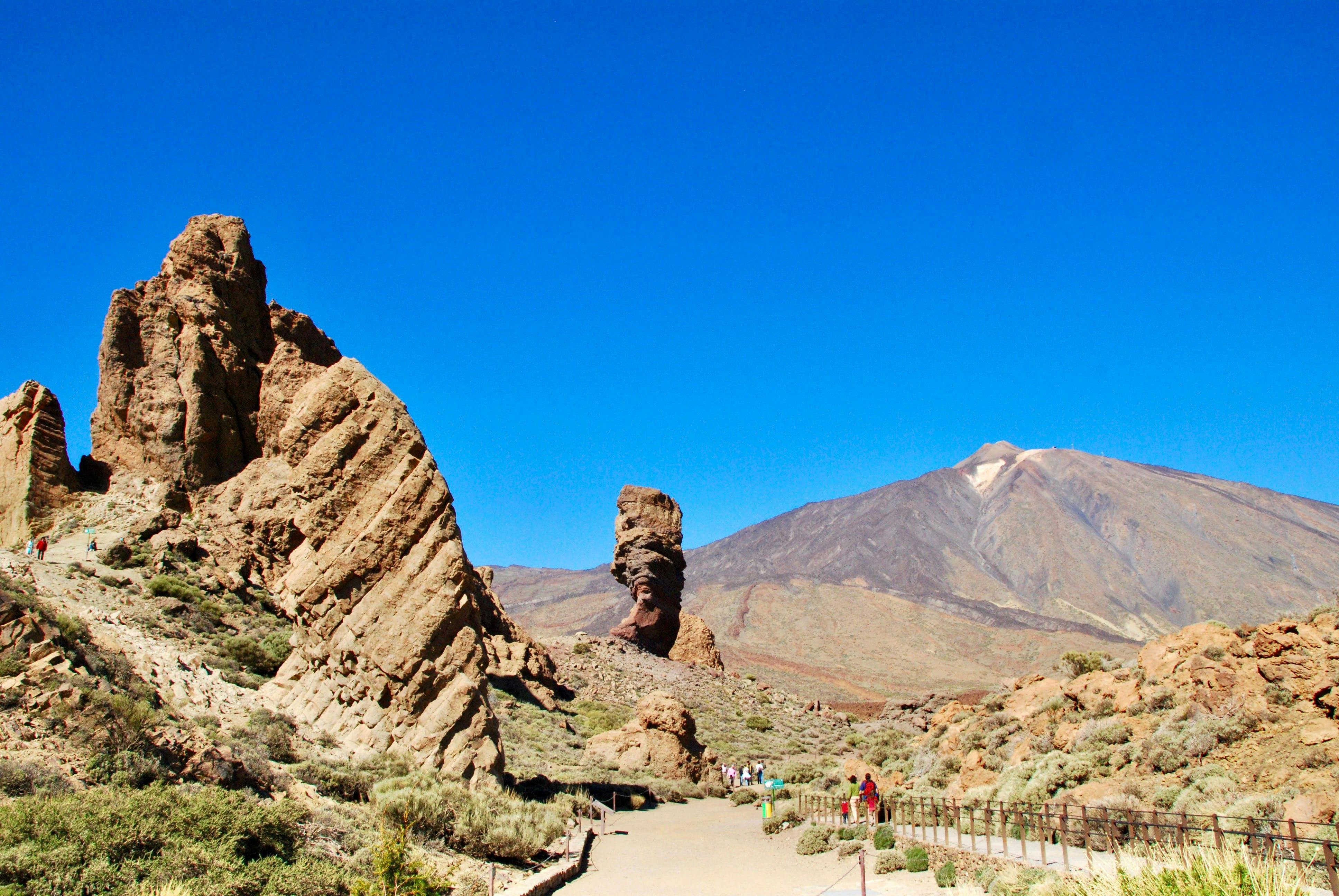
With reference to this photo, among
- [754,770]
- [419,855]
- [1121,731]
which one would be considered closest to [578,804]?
[419,855]

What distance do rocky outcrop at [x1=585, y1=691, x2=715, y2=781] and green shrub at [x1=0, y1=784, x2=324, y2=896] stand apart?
19.2 meters

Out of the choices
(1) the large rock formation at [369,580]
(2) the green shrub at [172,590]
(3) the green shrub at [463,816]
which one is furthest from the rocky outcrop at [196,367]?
(3) the green shrub at [463,816]

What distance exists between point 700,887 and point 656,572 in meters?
37.1

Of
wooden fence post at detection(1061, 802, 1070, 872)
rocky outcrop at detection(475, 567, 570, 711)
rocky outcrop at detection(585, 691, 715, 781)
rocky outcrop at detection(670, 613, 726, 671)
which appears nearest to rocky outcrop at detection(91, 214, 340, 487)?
rocky outcrop at detection(475, 567, 570, 711)

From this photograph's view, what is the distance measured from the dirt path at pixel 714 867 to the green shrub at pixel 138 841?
5181 millimetres

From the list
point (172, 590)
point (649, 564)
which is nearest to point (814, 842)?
point (172, 590)

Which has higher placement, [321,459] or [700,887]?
[321,459]

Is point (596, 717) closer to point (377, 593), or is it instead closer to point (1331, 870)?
point (377, 593)

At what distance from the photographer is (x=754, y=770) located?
30.6 metres

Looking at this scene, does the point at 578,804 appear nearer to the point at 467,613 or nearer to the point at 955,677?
the point at 467,613

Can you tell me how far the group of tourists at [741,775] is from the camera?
93.0 feet

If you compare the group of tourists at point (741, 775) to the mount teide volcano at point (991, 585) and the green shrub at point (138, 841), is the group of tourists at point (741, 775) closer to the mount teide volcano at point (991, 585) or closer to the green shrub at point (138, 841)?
the green shrub at point (138, 841)

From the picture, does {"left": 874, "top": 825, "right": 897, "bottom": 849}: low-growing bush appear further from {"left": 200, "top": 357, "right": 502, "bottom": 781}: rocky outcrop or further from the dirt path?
{"left": 200, "top": 357, "right": 502, "bottom": 781}: rocky outcrop

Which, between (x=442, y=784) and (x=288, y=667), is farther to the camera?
(x=288, y=667)
